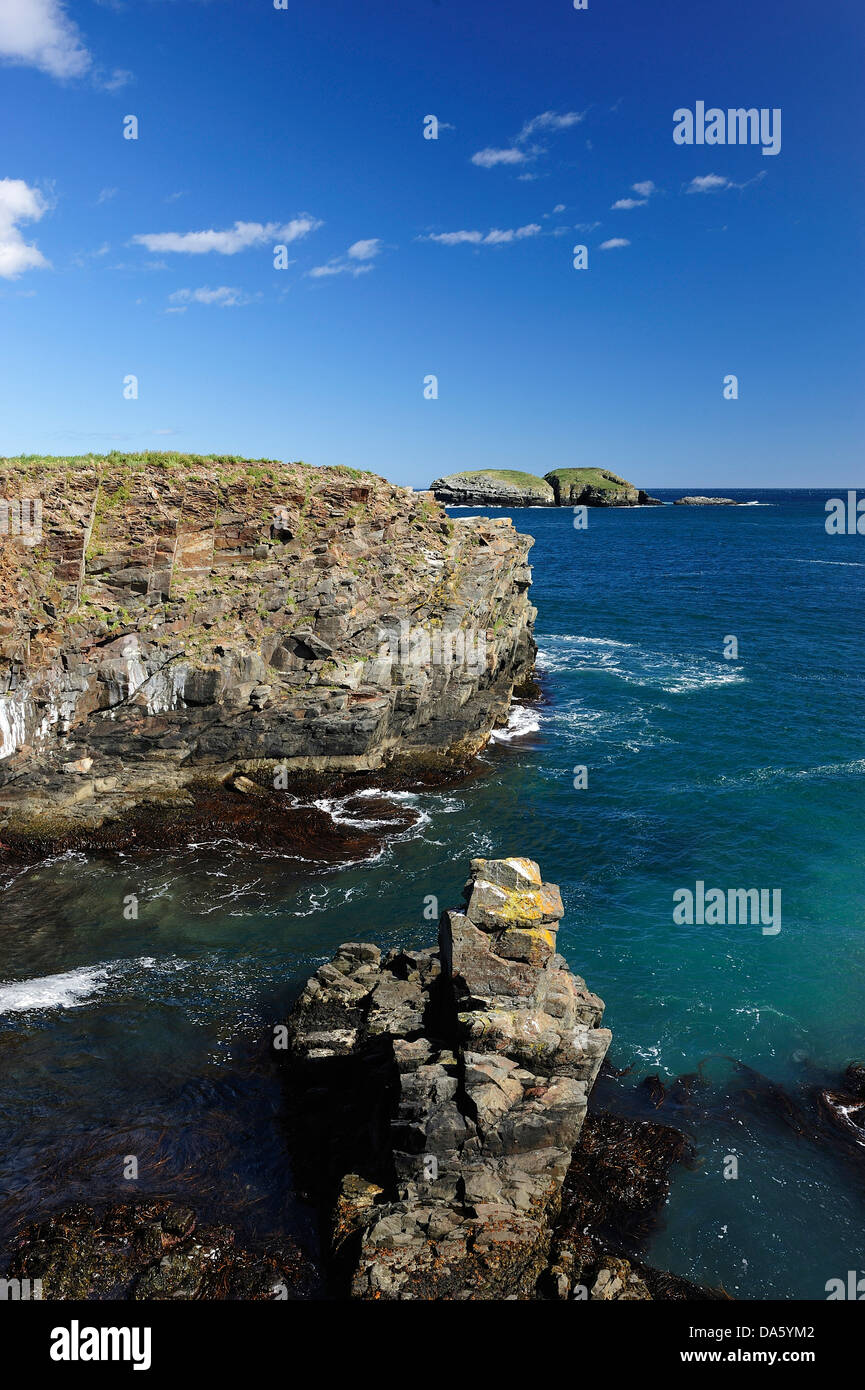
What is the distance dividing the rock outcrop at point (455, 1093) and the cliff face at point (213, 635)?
16267 millimetres

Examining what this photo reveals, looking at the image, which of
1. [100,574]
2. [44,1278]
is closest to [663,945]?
[44,1278]

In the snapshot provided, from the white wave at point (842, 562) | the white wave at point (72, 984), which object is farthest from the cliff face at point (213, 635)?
the white wave at point (842, 562)

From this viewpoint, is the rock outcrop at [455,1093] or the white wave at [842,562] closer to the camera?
the rock outcrop at [455,1093]

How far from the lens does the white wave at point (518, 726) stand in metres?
44.5

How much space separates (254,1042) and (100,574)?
78.5 feet

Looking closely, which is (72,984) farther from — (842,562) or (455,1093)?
(842,562)

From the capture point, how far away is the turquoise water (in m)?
16.6

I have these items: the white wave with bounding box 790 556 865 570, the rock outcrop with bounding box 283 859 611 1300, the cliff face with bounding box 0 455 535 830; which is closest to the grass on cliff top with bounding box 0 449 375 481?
the cliff face with bounding box 0 455 535 830

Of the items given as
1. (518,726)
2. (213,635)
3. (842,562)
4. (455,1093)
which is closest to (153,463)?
(213,635)

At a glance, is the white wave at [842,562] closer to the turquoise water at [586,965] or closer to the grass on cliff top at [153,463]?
the turquoise water at [586,965]

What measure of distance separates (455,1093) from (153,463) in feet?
112

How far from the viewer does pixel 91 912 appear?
26.8 metres

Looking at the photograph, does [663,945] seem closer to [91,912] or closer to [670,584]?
[91,912]
